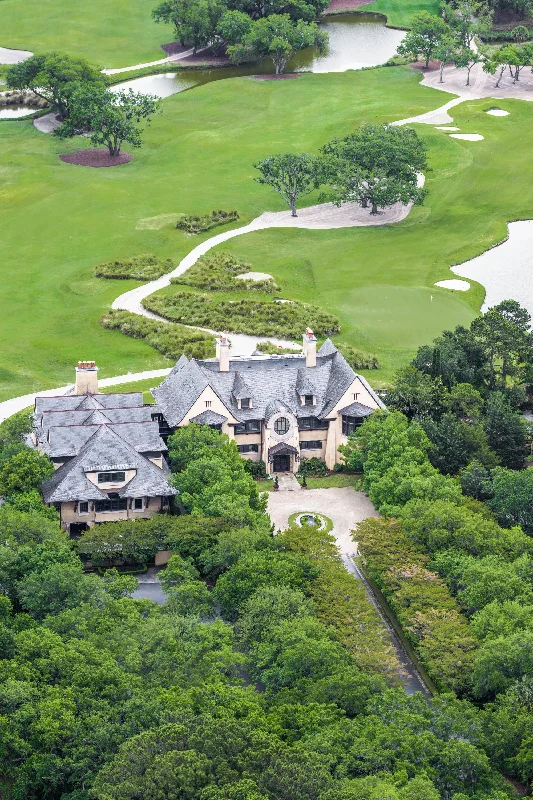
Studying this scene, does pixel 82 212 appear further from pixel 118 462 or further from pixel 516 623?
pixel 516 623

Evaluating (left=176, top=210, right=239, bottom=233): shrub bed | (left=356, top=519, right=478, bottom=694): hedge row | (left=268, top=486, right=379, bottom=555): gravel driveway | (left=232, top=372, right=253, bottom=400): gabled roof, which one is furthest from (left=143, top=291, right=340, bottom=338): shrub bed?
(left=356, top=519, right=478, bottom=694): hedge row

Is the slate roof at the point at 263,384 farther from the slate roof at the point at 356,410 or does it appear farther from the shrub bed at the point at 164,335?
the shrub bed at the point at 164,335

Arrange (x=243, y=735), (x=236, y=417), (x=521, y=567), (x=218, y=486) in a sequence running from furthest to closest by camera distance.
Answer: (x=236, y=417) → (x=218, y=486) → (x=521, y=567) → (x=243, y=735)

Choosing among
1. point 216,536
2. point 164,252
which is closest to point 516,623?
point 216,536

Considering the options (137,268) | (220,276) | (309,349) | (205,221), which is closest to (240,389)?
(309,349)

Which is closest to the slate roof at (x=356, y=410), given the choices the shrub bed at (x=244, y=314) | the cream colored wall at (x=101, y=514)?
the cream colored wall at (x=101, y=514)

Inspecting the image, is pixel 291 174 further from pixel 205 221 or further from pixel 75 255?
pixel 75 255
